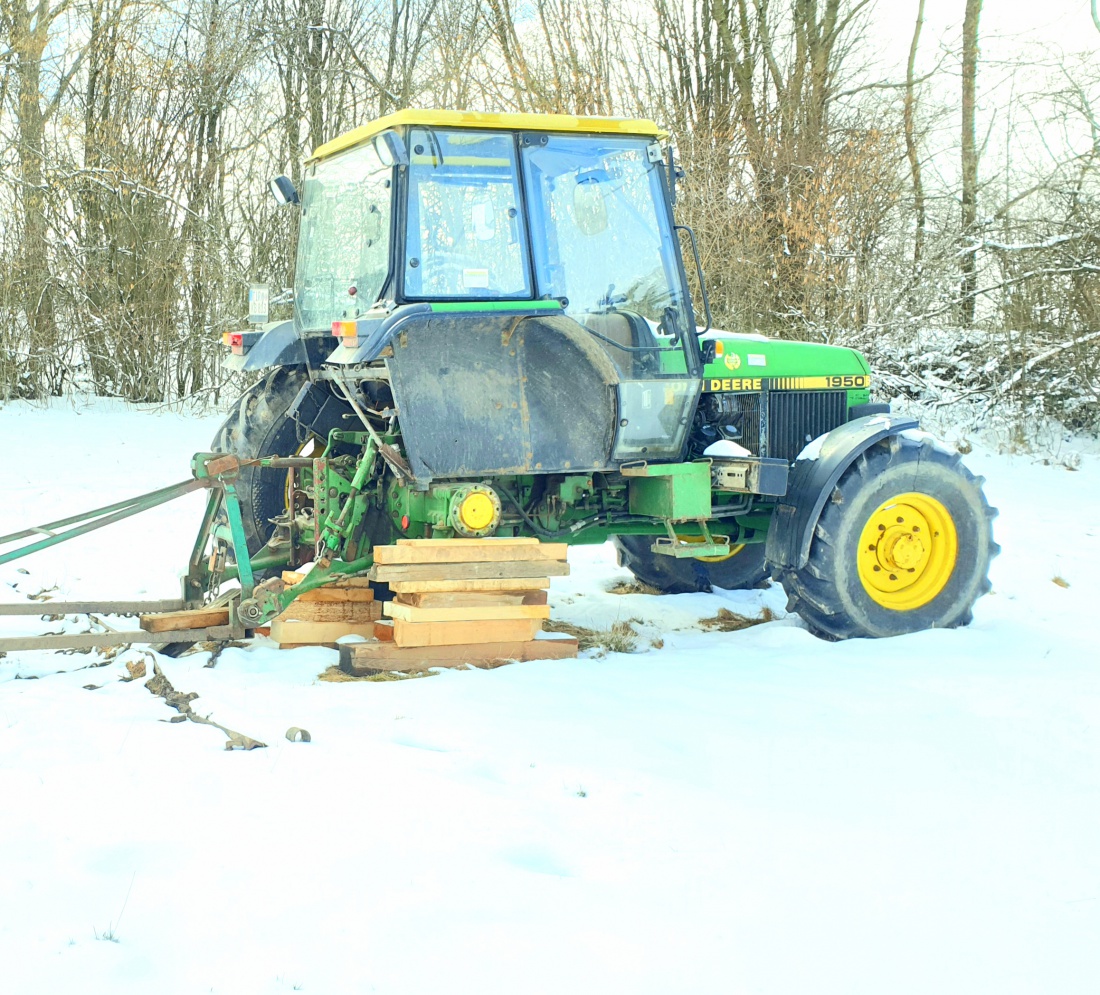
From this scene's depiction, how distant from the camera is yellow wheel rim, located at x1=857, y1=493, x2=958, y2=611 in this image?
588 cm

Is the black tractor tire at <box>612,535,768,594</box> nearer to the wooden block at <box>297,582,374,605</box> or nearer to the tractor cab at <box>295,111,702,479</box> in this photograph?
the tractor cab at <box>295,111,702,479</box>

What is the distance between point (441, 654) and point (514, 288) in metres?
1.53

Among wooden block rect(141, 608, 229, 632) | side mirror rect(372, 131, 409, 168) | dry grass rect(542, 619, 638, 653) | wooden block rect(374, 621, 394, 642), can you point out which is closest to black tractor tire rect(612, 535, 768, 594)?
dry grass rect(542, 619, 638, 653)

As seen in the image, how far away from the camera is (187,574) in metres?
5.55

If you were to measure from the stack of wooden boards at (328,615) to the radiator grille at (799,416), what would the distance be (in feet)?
6.50

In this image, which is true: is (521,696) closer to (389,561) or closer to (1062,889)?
(389,561)


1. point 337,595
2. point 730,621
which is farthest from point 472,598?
point 730,621

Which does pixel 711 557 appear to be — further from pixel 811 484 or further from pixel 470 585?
pixel 470 585

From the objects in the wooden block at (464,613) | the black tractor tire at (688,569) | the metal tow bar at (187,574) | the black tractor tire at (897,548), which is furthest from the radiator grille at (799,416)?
the metal tow bar at (187,574)

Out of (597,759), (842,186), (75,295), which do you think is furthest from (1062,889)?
(75,295)

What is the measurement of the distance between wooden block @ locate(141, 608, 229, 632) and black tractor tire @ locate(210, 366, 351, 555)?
84 centimetres

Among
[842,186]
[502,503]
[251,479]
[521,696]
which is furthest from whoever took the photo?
[842,186]

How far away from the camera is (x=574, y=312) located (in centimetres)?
533

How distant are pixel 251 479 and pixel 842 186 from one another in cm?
928
